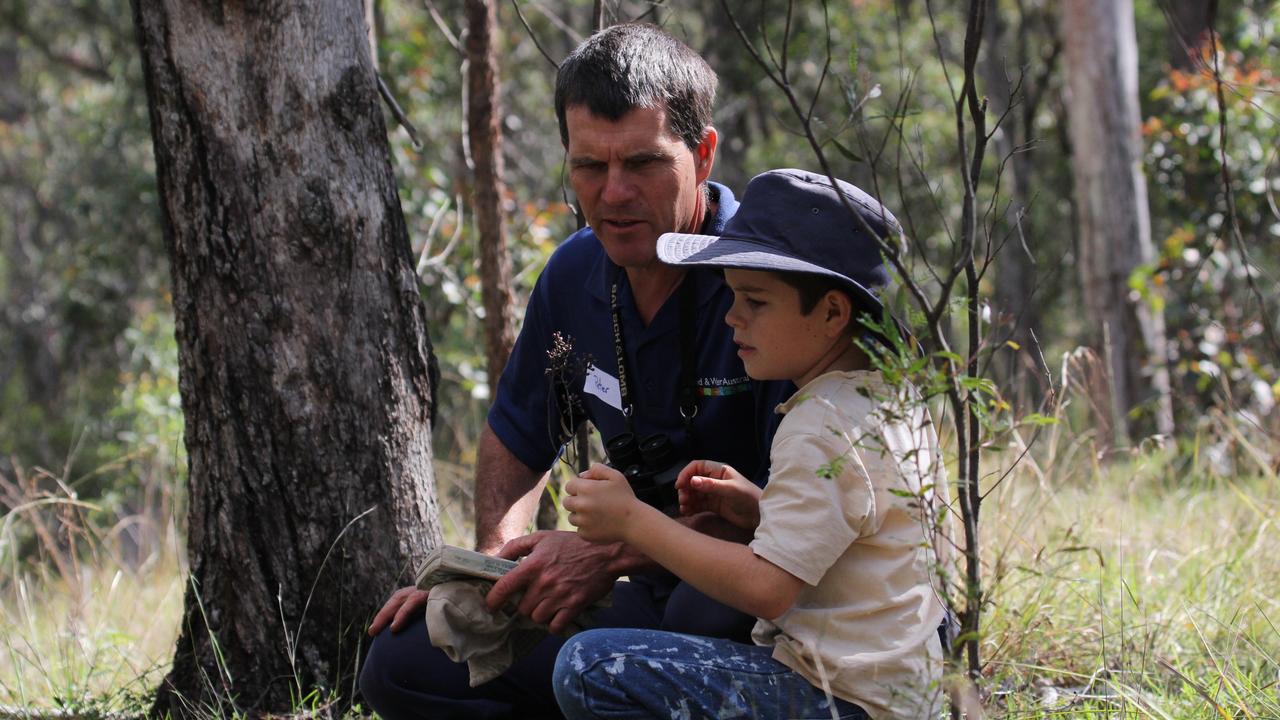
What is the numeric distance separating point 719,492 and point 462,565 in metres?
0.54

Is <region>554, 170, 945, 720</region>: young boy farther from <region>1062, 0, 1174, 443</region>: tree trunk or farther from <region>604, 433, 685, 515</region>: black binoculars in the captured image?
<region>1062, 0, 1174, 443</region>: tree trunk

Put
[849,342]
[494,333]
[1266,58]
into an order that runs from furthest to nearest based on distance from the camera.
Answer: [1266,58], [494,333], [849,342]

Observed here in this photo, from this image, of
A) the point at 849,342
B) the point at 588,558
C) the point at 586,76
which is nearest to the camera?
the point at 849,342

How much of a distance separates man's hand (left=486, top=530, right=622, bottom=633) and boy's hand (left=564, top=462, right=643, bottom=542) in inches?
9.4

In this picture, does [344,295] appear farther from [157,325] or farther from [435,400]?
[157,325]

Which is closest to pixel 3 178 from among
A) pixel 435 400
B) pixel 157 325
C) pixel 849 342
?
pixel 157 325

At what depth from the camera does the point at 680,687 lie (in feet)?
6.73

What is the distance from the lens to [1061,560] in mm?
3656

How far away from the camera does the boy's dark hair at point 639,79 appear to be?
2.53 meters

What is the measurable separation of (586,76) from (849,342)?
2.75ft

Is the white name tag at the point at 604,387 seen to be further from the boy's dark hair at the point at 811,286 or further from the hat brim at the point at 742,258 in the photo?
the boy's dark hair at the point at 811,286

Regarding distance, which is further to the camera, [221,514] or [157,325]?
[157,325]

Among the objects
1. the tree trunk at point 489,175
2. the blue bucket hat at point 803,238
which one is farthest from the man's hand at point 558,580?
the tree trunk at point 489,175

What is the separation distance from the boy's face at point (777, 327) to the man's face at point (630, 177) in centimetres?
47
